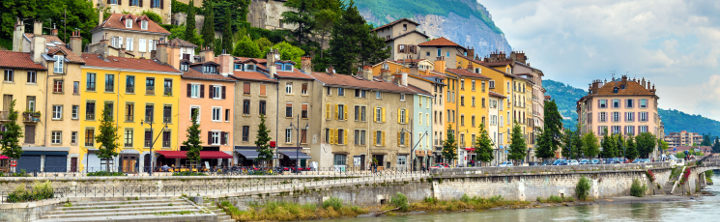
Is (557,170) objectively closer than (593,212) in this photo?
No

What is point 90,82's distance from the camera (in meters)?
61.2

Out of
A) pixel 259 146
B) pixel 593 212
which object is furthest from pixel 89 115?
pixel 593 212

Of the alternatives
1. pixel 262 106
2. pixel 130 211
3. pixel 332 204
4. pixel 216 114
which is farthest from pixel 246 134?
pixel 130 211

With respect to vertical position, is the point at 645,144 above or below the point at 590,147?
above

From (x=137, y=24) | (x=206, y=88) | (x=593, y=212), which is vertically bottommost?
(x=593, y=212)

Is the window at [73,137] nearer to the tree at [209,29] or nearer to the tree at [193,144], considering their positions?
the tree at [193,144]

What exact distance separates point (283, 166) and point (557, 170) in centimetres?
2192

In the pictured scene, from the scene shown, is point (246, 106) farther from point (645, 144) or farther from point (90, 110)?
point (645, 144)

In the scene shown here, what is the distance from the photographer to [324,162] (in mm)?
70312

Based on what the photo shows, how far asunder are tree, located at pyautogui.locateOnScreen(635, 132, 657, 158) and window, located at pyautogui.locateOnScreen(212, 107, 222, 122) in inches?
2604

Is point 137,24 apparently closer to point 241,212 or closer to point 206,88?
point 206,88

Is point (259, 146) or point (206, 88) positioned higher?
point (206, 88)

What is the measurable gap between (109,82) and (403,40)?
51121 millimetres

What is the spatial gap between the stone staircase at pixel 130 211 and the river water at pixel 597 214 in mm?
10863
